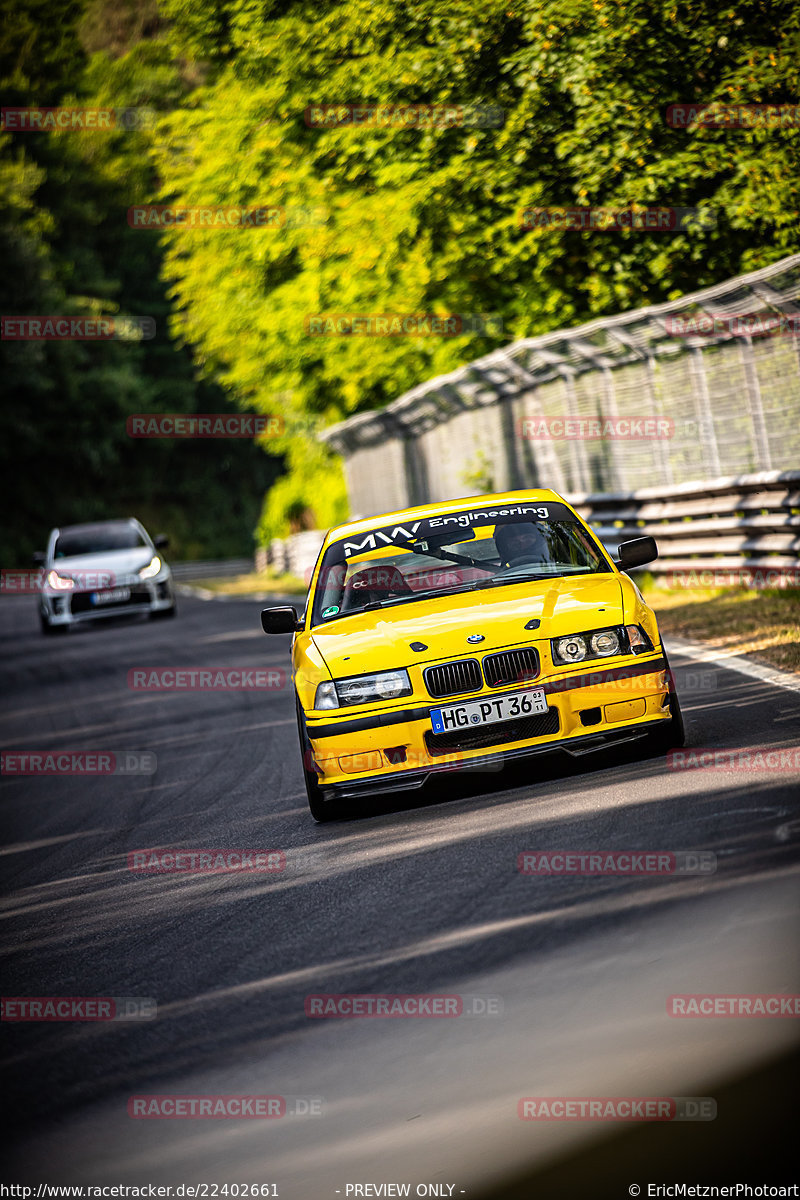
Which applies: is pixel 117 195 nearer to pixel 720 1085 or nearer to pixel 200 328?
pixel 200 328

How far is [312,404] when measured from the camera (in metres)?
36.5

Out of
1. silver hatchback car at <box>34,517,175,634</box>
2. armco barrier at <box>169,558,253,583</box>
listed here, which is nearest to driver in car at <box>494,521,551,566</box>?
silver hatchback car at <box>34,517,175,634</box>

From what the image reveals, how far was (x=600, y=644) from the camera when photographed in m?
7.40

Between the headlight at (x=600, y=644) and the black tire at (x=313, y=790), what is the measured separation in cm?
127

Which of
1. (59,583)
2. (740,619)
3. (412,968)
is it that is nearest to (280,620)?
(412,968)

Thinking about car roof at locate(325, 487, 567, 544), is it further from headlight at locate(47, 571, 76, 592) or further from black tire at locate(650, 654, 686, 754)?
headlight at locate(47, 571, 76, 592)

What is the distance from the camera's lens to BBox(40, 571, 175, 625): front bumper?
24484mm

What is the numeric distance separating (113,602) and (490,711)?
58.8 feet

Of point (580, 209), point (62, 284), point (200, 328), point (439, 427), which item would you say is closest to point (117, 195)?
point (62, 284)

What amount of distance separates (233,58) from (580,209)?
14.4 m

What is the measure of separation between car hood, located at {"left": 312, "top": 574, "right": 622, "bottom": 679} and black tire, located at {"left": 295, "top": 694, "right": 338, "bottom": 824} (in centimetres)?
36

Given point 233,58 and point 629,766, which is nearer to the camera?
point 629,766

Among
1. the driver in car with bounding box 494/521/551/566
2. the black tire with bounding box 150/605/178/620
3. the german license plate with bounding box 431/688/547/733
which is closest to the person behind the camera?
the german license plate with bounding box 431/688/547/733

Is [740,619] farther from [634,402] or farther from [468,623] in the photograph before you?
[468,623]
